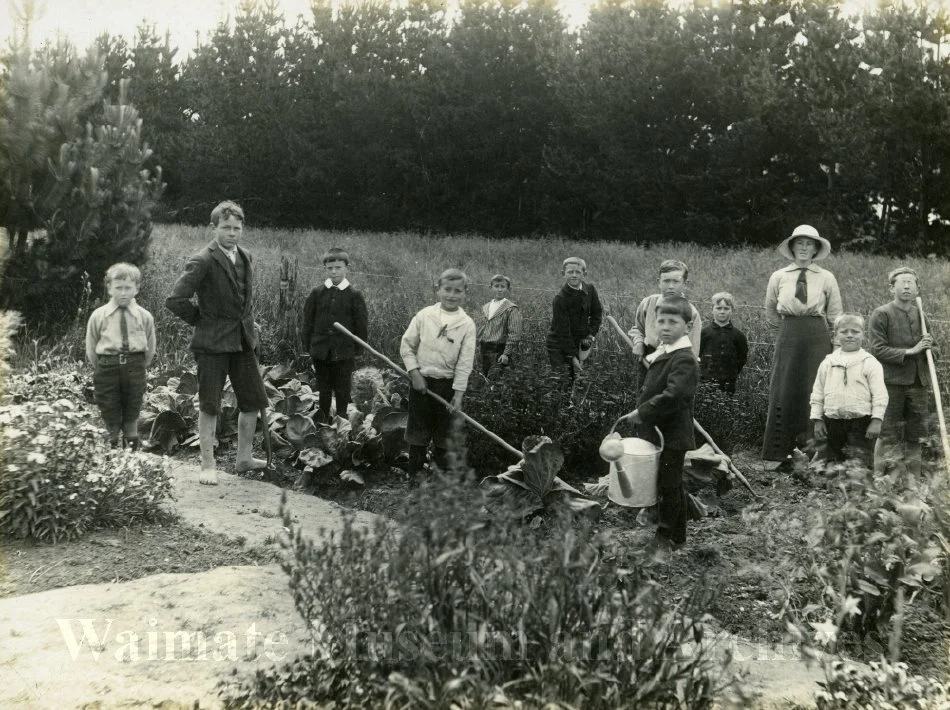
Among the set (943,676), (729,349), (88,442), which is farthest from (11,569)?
(729,349)

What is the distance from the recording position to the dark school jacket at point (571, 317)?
7.31m

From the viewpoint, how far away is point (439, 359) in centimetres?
569

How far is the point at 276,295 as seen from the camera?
427 inches

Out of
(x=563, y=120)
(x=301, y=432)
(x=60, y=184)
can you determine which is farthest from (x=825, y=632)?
(x=563, y=120)

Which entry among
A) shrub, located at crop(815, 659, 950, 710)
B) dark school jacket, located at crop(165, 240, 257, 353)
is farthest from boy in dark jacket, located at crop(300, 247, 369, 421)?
shrub, located at crop(815, 659, 950, 710)

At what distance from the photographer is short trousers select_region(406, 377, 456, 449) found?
18.8ft

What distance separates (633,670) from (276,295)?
891cm

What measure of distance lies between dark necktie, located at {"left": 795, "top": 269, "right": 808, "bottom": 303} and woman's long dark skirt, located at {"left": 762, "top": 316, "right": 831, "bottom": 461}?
0.52 ft

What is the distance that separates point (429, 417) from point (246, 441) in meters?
1.36

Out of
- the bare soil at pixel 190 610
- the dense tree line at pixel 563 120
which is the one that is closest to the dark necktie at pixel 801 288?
the bare soil at pixel 190 610

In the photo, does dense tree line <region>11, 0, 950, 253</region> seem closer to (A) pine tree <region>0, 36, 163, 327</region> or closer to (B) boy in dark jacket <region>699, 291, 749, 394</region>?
(A) pine tree <region>0, 36, 163, 327</region>

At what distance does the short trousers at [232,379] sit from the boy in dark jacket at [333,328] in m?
1.13

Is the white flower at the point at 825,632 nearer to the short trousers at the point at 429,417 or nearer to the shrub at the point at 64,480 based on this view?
the short trousers at the point at 429,417

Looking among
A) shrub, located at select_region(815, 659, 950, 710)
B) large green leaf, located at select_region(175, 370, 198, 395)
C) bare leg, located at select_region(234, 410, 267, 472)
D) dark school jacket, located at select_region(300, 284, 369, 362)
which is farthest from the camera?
large green leaf, located at select_region(175, 370, 198, 395)
